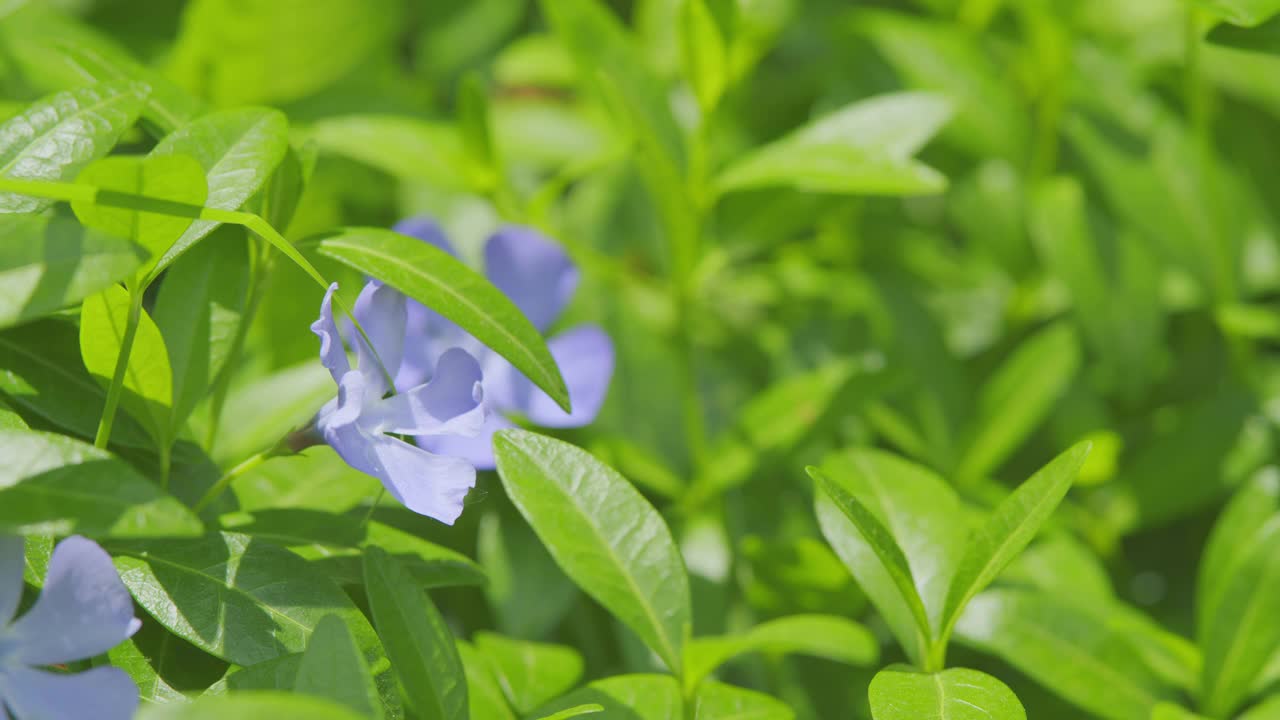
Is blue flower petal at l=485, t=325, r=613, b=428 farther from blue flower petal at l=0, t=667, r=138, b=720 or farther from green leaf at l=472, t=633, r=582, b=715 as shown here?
blue flower petal at l=0, t=667, r=138, b=720

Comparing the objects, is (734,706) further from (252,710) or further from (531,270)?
(531,270)

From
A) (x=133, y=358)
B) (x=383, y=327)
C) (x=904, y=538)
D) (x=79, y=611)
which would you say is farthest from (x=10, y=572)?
(x=904, y=538)

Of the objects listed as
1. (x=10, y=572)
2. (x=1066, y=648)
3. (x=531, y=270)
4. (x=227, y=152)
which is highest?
(x=227, y=152)

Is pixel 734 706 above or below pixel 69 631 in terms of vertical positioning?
below

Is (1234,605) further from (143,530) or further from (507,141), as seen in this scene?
(507,141)

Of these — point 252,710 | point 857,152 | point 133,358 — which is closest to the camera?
point 252,710

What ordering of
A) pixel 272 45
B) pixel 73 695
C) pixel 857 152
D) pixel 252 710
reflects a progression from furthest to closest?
pixel 272 45 → pixel 857 152 → pixel 73 695 → pixel 252 710

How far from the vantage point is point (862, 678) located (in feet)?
2.87

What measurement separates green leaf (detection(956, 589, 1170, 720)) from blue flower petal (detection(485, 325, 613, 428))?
0.34 m

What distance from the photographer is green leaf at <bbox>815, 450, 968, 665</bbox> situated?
2.07ft

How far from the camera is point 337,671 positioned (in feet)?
1.58

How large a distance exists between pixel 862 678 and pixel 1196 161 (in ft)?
2.06

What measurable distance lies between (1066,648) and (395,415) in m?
0.45

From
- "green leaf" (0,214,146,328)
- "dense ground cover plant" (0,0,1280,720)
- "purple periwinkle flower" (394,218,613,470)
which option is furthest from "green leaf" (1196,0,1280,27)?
"green leaf" (0,214,146,328)
